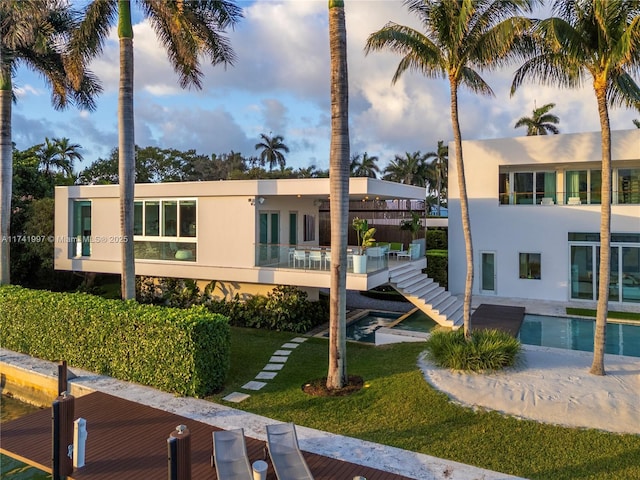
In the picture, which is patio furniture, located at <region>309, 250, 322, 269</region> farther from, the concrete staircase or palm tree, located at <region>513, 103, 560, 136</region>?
palm tree, located at <region>513, 103, 560, 136</region>

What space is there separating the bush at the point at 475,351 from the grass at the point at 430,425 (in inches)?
29.4

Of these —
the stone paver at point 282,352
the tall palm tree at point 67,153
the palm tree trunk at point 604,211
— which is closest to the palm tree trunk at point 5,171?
the stone paver at point 282,352

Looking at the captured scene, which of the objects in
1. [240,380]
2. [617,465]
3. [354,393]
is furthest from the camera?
[240,380]

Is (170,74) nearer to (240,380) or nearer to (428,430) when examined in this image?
(240,380)

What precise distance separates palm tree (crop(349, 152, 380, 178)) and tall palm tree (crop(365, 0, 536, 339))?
4727cm

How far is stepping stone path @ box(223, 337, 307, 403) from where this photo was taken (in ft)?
30.5

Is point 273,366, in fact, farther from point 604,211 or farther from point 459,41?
point 459,41

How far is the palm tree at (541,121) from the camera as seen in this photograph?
121ft

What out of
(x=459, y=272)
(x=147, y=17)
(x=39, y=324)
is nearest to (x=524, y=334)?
(x=459, y=272)

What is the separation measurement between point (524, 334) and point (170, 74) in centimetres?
1485

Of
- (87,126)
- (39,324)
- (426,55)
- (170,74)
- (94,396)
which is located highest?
(87,126)

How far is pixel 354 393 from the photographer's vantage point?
916 centimetres

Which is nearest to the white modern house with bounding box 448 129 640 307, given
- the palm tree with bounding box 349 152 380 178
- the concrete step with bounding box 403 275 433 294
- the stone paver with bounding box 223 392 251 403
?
the concrete step with bounding box 403 275 433 294

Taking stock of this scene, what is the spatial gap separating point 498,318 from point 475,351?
21.2 ft
